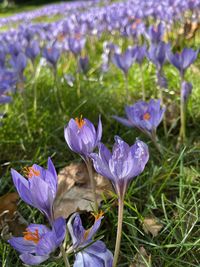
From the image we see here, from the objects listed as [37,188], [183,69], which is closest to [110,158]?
[37,188]

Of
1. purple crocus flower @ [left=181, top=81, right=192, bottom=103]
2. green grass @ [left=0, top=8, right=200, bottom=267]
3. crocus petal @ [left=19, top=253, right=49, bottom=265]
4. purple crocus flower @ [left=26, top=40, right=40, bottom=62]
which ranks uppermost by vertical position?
crocus petal @ [left=19, top=253, right=49, bottom=265]

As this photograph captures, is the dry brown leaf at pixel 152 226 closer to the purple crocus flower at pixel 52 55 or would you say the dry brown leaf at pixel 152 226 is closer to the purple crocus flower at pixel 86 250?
the purple crocus flower at pixel 86 250

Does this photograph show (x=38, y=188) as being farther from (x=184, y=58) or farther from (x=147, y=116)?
→ (x=184, y=58)

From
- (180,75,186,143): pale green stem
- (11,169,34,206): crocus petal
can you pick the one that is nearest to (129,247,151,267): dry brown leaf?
(11,169,34,206): crocus petal

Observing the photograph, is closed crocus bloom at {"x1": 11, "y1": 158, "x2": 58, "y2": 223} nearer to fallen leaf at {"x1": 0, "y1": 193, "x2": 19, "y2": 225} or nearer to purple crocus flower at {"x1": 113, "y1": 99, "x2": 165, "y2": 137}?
fallen leaf at {"x1": 0, "y1": 193, "x2": 19, "y2": 225}

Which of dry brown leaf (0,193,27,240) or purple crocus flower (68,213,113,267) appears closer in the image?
purple crocus flower (68,213,113,267)
